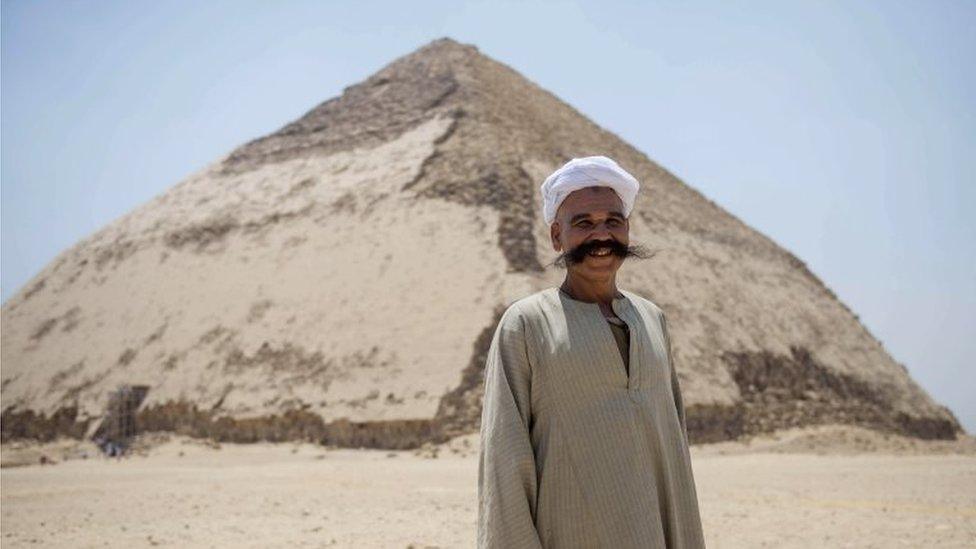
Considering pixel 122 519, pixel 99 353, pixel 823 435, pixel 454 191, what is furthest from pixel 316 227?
pixel 122 519

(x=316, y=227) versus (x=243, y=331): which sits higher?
(x=316, y=227)

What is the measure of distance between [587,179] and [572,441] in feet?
2.57

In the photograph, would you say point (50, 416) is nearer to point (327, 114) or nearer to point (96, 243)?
point (96, 243)

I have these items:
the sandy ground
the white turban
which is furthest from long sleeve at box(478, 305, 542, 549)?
the sandy ground

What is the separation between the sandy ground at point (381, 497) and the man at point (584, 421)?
395cm

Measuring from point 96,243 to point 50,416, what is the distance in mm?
9828

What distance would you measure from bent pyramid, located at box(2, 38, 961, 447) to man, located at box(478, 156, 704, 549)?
12610 mm

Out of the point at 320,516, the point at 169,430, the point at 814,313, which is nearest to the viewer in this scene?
the point at 320,516

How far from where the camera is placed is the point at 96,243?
2933 centimetres

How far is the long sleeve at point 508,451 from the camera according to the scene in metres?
2.41

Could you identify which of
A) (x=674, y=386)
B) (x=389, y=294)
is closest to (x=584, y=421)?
(x=674, y=386)

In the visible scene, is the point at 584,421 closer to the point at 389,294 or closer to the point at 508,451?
the point at 508,451

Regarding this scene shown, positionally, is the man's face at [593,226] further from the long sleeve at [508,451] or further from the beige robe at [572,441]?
the long sleeve at [508,451]

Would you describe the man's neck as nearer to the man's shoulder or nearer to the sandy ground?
the man's shoulder
